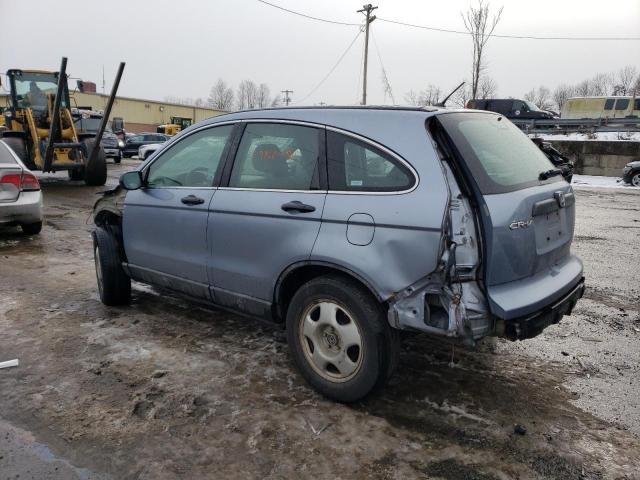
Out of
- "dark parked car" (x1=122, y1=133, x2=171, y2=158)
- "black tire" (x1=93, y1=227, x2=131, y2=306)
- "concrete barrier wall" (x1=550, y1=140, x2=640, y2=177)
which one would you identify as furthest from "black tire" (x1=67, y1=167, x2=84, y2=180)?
"concrete barrier wall" (x1=550, y1=140, x2=640, y2=177)

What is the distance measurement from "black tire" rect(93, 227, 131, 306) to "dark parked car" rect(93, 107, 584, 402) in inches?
37.1

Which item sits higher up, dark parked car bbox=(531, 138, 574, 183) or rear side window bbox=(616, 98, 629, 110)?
rear side window bbox=(616, 98, 629, 110)

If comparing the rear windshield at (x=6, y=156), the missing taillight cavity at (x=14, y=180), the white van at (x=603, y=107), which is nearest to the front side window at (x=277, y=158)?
the missing taillight cavity at (x=14, y=180)

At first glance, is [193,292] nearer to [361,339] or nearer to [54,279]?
[361,339]

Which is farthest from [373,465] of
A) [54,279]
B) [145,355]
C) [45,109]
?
[45,109]

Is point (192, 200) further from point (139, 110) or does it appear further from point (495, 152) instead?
point (139, 110)

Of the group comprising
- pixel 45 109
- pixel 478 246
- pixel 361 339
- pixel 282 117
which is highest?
pixel 45 109

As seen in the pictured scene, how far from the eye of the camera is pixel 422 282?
2.67 metres

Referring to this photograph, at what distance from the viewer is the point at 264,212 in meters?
3.29

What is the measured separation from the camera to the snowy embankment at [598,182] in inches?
695

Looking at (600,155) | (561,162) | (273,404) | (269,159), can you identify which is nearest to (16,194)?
(269,159)

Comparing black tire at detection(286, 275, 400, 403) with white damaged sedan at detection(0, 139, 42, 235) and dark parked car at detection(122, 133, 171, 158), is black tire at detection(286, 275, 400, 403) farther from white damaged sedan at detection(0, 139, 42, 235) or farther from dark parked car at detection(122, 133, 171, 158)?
dark parked car at detection(122, 133, 171, 158)

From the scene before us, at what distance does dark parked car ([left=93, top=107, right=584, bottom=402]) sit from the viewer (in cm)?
264

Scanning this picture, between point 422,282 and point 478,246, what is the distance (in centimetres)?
34
